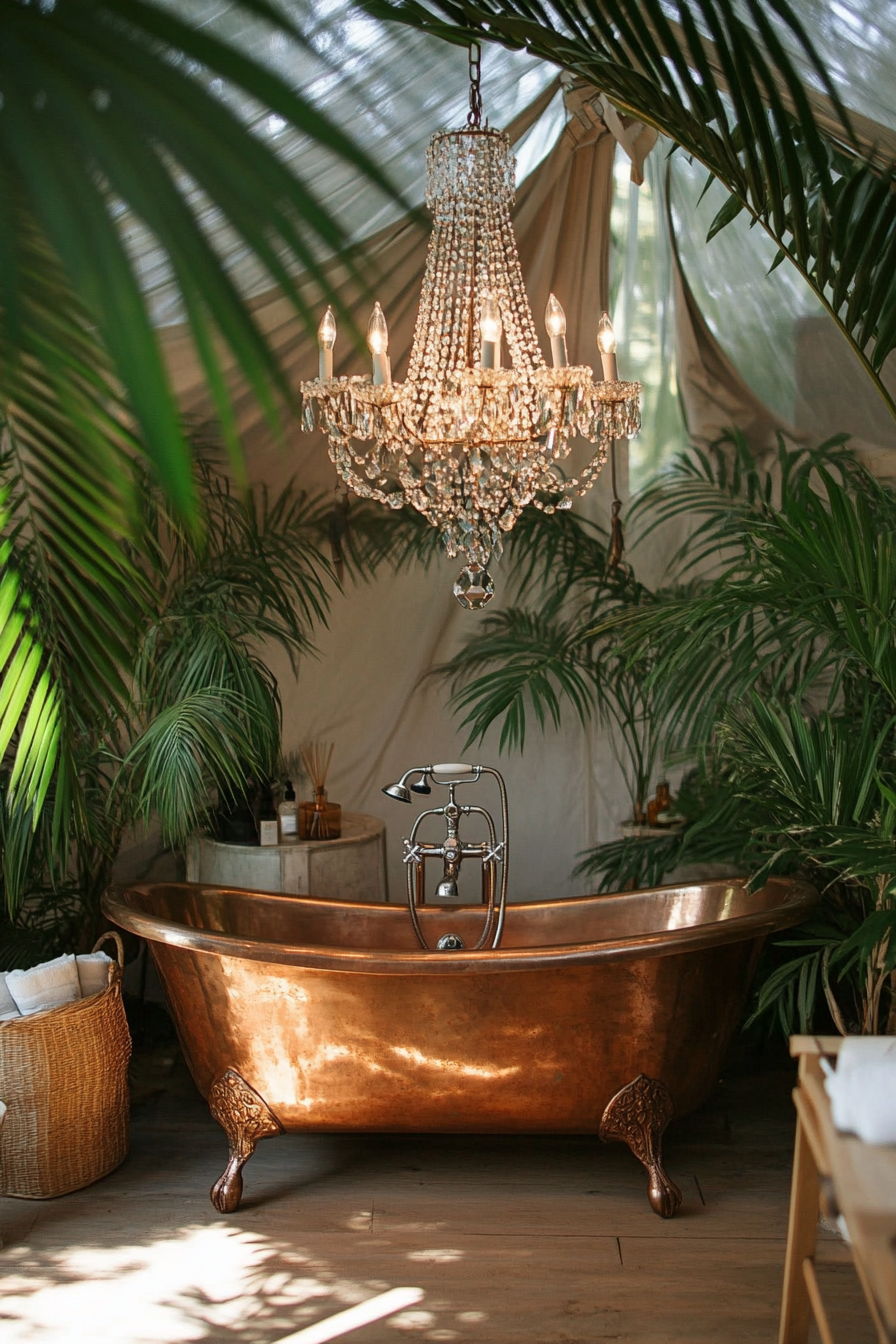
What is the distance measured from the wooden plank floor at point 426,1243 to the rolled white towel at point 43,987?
0.46m

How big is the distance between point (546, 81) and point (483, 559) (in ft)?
4.44

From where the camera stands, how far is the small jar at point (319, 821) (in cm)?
381

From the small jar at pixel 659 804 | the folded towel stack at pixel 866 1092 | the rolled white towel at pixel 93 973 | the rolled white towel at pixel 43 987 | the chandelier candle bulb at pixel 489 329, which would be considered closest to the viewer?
the folded towel stack at pixel 866 1092

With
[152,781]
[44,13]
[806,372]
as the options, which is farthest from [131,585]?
[806,372]

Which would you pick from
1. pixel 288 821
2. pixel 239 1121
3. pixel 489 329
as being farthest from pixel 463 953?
pixel 489 329

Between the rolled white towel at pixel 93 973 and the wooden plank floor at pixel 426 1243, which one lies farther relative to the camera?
the rolled white towel at pixel 93 973

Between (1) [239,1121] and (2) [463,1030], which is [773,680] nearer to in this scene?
(2) [463,1030]

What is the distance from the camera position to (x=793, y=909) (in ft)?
9.65

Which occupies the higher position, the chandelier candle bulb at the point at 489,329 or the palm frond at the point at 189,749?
the chandelier candle bulb at the point at 489,329

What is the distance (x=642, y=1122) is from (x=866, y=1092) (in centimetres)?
121

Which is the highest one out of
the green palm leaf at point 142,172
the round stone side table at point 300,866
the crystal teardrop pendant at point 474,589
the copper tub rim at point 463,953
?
the crystal teardrop pendant at point 474,589

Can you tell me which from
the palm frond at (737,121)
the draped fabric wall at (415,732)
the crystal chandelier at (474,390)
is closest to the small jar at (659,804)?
the draped fabric wall at (415,732)

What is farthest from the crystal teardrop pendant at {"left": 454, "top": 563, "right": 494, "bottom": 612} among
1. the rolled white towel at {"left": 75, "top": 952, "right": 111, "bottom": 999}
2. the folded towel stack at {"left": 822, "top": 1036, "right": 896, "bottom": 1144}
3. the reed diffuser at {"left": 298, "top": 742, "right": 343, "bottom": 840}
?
the folded towel stack at {"left": 822, "top": 1036, "right": 896, "bottom": 1144}

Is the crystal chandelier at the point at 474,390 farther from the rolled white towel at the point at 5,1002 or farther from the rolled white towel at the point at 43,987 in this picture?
the rolled white towel at the point at 5,1002
